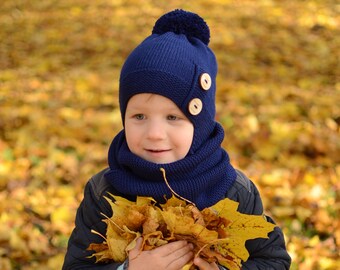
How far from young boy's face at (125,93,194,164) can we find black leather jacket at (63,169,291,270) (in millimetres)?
245

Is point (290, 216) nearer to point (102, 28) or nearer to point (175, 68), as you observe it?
point (175, 68)

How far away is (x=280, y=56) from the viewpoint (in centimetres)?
678

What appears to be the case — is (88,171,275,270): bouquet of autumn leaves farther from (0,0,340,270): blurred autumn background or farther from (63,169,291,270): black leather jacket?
(0,0,340,270): blurred autumn background

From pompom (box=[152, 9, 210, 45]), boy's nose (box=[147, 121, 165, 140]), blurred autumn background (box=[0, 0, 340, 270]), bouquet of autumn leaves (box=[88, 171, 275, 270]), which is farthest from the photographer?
blurred autumn background (box=[0, 0, 340, 270])

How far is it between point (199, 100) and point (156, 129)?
0.62 feet

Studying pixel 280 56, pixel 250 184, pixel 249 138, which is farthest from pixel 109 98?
pixel 250 184

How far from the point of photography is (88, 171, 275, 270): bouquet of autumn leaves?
1.60 metres

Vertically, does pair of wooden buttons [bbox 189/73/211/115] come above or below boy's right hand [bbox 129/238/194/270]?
above

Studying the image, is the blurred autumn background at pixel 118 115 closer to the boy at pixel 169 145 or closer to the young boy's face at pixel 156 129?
the boy at pixel 169 145

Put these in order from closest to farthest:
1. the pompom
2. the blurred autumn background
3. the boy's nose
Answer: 1. the boy's nose
2. the pompom
3. the blurred autumn background

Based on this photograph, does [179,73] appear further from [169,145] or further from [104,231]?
[104,231]

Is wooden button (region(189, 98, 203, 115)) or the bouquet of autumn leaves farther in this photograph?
wooden button (region(189, 98, 203, 115))

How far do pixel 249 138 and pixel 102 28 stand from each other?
4406mm

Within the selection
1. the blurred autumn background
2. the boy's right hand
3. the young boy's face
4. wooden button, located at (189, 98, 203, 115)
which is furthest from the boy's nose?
the blurred autumn background
